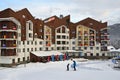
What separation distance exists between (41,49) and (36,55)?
951cm

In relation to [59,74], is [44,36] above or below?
above

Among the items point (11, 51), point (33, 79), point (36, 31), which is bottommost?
point (33, 79)

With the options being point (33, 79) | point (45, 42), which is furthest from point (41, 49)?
point (33, 79)

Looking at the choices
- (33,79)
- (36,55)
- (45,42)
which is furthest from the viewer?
(45,42)

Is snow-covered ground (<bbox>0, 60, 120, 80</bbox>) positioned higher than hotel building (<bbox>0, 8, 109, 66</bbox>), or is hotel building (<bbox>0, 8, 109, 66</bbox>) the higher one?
hotel building (<bbox>0, 8, 109, 66</bbox>)

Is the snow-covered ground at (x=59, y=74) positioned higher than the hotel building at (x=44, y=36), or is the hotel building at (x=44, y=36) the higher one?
the hotel building at (x=44, y=36)

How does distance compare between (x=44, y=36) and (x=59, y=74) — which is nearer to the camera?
(x=59, y=74)

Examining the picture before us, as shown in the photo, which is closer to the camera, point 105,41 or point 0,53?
point 0,53

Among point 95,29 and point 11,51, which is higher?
point 95,29

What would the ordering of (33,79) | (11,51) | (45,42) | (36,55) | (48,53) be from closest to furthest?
(33,79) → (11,51) → (36,55) → (48,53) → (45,42)

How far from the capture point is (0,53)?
64250 millimetres

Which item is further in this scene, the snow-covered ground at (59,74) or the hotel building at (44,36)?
the hotel building at (44,36)

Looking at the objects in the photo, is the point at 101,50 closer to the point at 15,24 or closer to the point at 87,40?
the point at 87,40

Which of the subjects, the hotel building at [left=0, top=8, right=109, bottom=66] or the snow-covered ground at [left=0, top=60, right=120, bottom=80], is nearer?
the snow-covered ground at [left=0, top=60, right=120, bottom=80]
